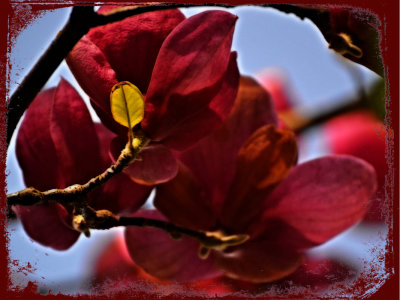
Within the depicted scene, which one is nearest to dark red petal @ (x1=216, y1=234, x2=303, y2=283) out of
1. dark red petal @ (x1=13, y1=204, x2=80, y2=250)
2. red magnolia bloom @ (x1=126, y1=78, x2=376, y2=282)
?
red magnolia bloom @ (x1=126, y1=78, x2=376, y2=282)

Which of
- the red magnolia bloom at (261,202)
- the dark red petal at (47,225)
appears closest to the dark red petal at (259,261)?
the red magnolia bloom at (261,202)

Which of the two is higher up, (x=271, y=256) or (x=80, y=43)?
(x=80, y=43)

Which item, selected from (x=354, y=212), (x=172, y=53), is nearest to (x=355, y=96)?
(x=354, y=212)

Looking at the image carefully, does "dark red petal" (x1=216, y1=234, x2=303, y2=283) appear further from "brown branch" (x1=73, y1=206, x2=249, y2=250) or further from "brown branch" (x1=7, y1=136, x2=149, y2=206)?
"brown branch" (x1=7, y1=136, x2=149, y2=206)

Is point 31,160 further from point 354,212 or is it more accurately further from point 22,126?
point 354,212

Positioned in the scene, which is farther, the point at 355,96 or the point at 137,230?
the point at 355,96

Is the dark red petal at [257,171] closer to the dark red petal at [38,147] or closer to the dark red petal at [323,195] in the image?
the dark red petal at [323,195]

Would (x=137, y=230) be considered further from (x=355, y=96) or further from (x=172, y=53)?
(x=355, y=96)
